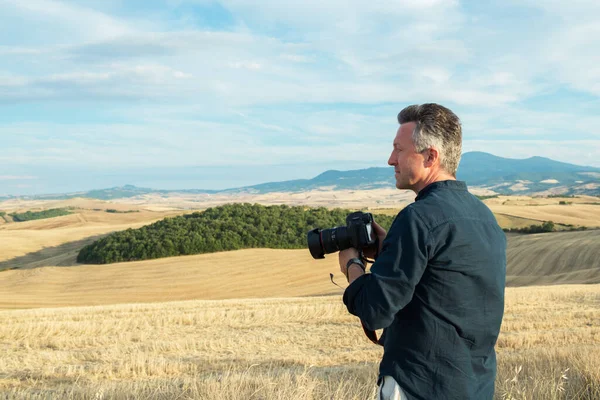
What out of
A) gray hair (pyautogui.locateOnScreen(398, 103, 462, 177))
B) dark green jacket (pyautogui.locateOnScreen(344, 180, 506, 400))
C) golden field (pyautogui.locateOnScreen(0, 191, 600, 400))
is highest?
gray hair (pyautogui.locateOnScreen(398, 103, 462, 177))

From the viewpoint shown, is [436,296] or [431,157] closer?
[436,296]

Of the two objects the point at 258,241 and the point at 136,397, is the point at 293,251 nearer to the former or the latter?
the point at 258,241

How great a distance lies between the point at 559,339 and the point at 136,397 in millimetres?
8764

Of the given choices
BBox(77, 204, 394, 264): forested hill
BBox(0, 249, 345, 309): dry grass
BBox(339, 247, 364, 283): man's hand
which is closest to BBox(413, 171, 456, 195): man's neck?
BBox(339, 247, 364, 283): man's hand

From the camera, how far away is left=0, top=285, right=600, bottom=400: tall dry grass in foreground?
187 inches

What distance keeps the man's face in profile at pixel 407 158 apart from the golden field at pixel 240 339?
2.02 m

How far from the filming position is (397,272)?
2.63 metres

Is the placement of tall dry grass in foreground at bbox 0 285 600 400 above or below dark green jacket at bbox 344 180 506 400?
below

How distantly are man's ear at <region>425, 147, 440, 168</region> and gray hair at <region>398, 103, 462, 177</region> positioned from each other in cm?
2

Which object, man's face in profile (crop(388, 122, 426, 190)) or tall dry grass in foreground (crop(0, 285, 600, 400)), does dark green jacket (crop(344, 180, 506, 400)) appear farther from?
tall dry grass in foreground (crop(0, 285, 600, 400))

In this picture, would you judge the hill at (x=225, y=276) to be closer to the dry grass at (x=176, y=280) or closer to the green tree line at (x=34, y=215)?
the dry grass at (x=176, y=280)

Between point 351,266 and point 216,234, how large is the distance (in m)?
51.2

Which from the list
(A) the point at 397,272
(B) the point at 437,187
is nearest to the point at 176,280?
(B) the point at 437,187

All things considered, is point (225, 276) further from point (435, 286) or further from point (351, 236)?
point (435, 286)
